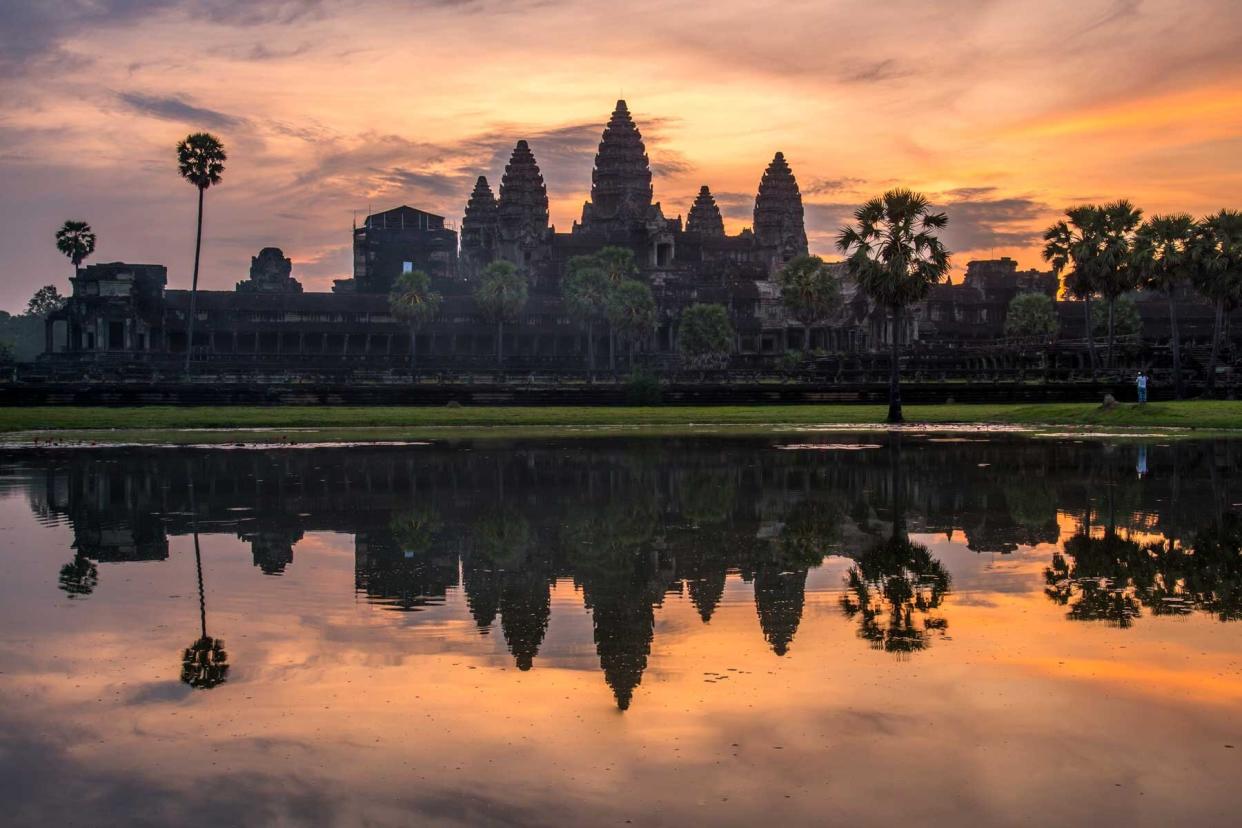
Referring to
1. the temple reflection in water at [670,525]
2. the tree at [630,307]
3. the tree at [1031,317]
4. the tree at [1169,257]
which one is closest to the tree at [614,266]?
the tree at [630,307]

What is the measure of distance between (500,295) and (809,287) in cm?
2109

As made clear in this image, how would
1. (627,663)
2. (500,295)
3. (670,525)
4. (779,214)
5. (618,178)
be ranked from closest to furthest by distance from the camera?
(627,663)
(670,525)
(500,295)
(618,178)
(779,214)

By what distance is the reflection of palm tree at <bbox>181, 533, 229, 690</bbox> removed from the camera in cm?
873

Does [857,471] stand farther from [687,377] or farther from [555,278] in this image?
[555,278]

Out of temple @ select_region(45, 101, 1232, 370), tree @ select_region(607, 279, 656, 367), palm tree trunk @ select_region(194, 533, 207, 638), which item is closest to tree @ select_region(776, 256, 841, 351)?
temple @ select_region(45, 101, 1232, 370)

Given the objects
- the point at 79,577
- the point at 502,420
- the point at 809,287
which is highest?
the point at 809,287

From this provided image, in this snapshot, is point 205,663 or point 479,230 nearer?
point 205,663

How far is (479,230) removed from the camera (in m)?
138

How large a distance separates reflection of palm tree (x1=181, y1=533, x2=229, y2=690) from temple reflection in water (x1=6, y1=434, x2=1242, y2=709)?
3 cm

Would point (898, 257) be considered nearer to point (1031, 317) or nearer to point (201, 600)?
point (201, 600)

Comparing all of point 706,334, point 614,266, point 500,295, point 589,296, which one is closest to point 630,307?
point 589,296

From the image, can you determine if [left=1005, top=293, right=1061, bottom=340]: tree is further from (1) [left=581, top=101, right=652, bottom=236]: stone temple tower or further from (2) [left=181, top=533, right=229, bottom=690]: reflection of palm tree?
(2) [left=181, top=533, right=229, bottom=690]: reflection of palm tree

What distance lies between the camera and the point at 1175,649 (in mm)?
9227

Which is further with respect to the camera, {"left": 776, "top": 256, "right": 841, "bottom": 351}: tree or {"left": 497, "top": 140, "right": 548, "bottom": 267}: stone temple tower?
{"left": 497, "top": 140, "right": 548, "bottom": 267}: stone temple tower
